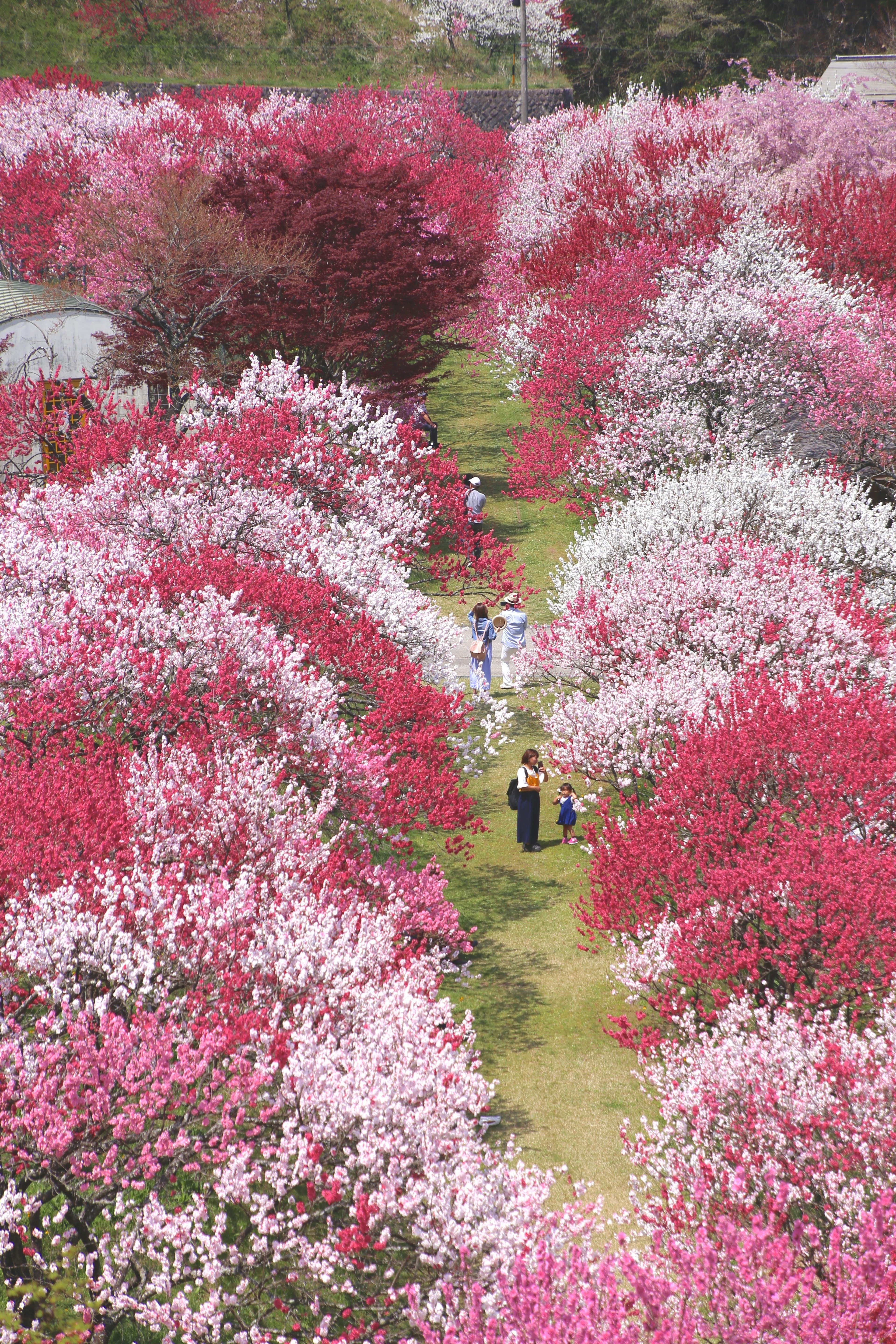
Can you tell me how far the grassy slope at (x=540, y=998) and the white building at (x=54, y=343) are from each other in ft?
35.4

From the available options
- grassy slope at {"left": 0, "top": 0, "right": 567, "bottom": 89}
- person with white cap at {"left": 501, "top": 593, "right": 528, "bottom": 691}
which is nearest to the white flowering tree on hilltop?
grassy slope at {"left": 0, "top": 0, "right": 567, "bottom": 89}

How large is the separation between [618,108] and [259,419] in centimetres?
3356

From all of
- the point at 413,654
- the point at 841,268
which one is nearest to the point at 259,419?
the point at 413,654

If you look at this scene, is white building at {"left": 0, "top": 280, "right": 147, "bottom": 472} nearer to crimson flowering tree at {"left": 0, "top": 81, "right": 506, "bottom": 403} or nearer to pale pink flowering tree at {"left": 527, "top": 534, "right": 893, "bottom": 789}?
crimson flowering tree at {"left": 0, "top": 81, "right": 506, "bottom": 403}

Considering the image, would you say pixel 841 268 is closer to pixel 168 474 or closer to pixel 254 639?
pixel 168 474

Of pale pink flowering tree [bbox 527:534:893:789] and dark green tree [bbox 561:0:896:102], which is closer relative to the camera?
pale pink flowering tree [bbox 527:534:893:789]

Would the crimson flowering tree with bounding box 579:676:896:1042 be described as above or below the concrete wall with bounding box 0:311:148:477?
below

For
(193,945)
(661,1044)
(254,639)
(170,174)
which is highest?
(170,174)

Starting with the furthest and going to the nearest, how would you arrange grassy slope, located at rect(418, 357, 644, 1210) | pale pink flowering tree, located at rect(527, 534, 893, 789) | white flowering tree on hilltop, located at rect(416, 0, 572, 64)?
white flowering tree on hilltop, located at rect(416, 0, 572, 64)
pale pink flowering tree, located at rect(527, 534, 893, 789)
grassy slope, located at rect(418, 357, 644, 1210)

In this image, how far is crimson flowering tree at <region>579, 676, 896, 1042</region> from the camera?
882 centimetres

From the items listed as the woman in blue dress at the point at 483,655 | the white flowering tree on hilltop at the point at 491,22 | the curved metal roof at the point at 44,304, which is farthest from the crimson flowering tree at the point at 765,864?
the white flowering tree on hilltop at the point at 491,22

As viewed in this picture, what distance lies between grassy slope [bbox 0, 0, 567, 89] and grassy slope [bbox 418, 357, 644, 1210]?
163ft

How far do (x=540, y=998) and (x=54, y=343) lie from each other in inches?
631

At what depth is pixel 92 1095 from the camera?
6.14 metres
